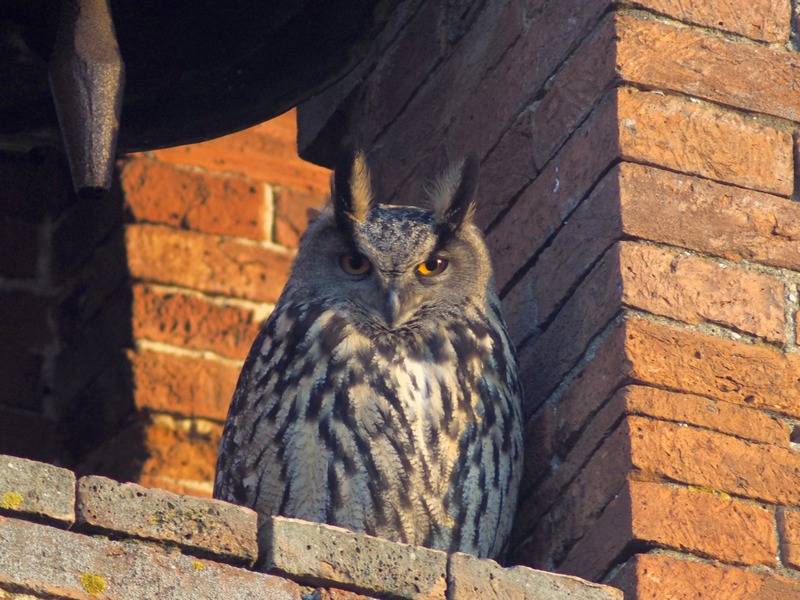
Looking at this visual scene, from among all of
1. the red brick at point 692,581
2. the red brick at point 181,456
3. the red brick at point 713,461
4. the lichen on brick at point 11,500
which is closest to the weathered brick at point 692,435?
the red brick at point 713,461

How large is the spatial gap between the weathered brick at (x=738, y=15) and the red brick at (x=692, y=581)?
884 millimetres

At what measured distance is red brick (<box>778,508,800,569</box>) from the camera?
260 centimetres

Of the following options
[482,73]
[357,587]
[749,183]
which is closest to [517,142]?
[482,73]

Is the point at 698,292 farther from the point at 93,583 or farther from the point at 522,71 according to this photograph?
the point at 93,583

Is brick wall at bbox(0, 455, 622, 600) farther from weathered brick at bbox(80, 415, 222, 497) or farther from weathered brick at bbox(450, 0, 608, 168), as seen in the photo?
weathered brick at bbox(80, 415, 222, 497)

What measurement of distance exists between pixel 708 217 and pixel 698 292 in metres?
0.13

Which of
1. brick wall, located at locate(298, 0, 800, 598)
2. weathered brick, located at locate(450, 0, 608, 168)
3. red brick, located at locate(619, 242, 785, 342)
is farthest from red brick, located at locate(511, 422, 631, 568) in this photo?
weathered brick, located at locate(450, 0, 608, 168)

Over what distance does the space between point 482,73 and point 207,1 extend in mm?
1076

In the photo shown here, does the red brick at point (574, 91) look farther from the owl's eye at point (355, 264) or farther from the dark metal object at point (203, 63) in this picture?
the dark metal object at point (203, 63)

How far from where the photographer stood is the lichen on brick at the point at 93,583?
7.01 feet

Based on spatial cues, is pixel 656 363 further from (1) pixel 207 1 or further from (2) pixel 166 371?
(2) pixel 166 371

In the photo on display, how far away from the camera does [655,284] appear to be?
2746mm

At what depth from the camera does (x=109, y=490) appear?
2.22 m

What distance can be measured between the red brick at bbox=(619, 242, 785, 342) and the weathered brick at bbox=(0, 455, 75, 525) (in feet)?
3.01
